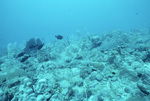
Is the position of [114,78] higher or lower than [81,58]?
lower

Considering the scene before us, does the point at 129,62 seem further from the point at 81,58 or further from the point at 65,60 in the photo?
the point at 65,60

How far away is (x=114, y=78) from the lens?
4824 mm

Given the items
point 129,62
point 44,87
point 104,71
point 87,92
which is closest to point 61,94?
point 44,87

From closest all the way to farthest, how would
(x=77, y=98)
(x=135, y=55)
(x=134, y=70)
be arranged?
1. (x=77, y=98)
2. (x=134, y=70)
3. (x=135, y=55)

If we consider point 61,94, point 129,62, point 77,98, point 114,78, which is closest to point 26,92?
point 61,94

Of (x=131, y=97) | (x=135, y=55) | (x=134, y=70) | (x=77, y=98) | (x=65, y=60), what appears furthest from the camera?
(x=65, y=60)

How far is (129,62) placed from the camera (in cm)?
575

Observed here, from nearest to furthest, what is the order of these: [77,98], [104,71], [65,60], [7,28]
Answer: [77,98] → [104,71] → [65,60] → [7,28]

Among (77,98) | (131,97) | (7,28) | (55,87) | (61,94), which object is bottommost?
(131,97)

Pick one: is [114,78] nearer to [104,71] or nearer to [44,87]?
[104,71]

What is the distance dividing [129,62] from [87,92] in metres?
3.41

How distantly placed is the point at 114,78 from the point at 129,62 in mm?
1780

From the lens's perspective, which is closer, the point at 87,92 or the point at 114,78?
the point at 87,92

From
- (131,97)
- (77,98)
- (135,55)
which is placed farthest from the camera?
(135,55)
